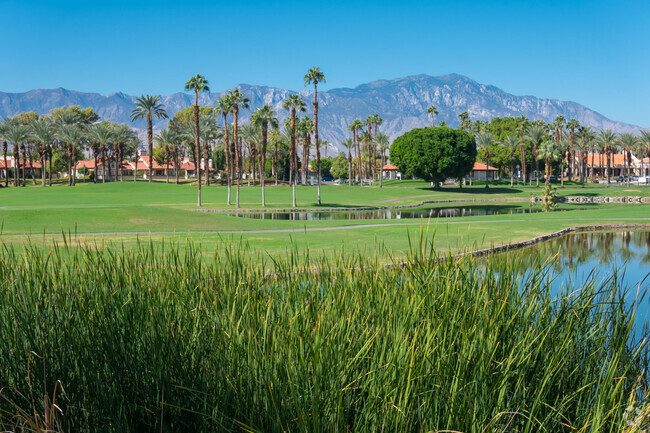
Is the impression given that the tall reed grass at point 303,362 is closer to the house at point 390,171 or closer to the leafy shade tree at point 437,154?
the leafy shade tree at point 437,154

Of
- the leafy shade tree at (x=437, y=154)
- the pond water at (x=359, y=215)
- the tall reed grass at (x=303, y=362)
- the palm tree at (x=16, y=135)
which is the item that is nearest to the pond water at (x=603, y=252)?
the tall reed grass at (x=303, y=362)

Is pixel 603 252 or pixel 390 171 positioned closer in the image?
pixel 603 252

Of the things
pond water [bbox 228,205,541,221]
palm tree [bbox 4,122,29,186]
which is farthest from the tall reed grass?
palm tree [bbox 4,122,29,186]

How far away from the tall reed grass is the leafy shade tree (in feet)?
308

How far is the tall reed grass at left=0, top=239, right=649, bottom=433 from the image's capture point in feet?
14.4

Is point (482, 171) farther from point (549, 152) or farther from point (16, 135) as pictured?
point (16, 135)

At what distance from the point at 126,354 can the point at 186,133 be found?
109 m

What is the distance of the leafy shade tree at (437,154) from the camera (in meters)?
98.9

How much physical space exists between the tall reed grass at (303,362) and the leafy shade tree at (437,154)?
93.9m

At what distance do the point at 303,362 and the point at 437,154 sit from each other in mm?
96821

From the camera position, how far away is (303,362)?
432 centimetres

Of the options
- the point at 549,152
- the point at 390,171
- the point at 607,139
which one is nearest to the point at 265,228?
the point at 549,152

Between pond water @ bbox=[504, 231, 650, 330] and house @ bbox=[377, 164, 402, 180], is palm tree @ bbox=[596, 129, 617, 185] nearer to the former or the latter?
house @ bbox=[377, 164, 402, 180]

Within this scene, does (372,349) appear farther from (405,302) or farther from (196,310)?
(196,310)
